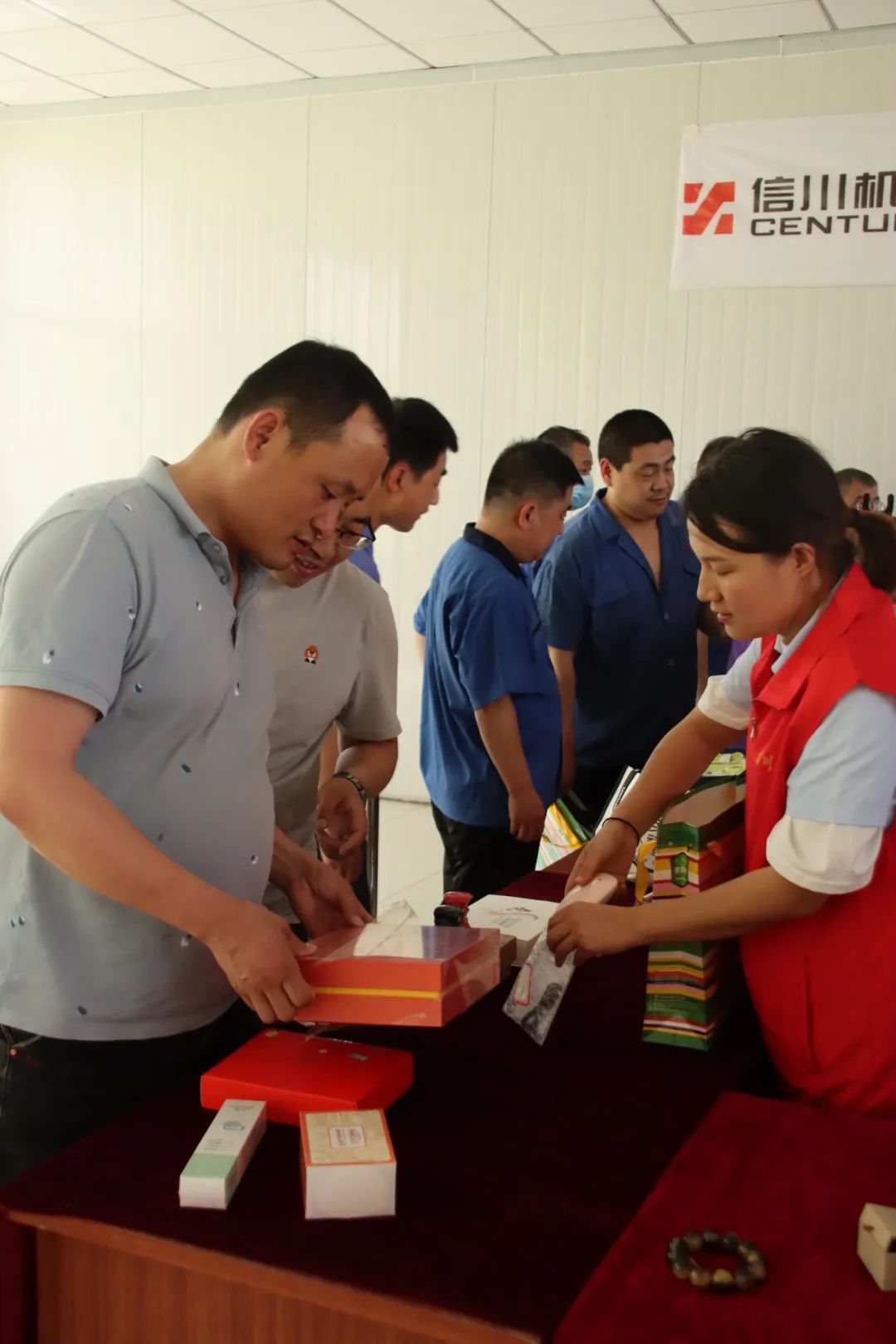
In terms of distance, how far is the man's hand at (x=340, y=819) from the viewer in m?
2.01

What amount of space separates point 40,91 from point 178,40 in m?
1.31

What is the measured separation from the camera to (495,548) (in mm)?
2939

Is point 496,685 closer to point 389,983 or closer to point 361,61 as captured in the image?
point 389,983

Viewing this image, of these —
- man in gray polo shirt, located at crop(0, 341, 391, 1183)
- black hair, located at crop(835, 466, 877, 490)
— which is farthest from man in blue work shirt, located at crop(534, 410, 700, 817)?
man in gray polo shirt, located at crop(0, 341, 391, 1183)

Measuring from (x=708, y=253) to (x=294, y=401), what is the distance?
4.47m

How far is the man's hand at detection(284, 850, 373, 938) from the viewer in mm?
1633

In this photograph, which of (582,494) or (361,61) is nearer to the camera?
(582,494)

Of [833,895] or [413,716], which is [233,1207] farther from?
[413,716]

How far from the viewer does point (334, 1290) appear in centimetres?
102

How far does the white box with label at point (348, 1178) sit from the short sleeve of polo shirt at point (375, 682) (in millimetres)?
1002

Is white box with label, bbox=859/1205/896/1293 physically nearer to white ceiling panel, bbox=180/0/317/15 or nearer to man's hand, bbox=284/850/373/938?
man's hand, bbox=284/850/373/938

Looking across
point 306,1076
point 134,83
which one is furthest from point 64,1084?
point 134,83

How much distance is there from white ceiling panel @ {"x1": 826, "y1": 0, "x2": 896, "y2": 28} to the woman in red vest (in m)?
3.97

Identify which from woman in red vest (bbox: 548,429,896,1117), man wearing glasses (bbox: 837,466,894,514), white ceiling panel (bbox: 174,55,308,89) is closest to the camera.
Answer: woman in red vest (bbox: 548,429,896,1117)
